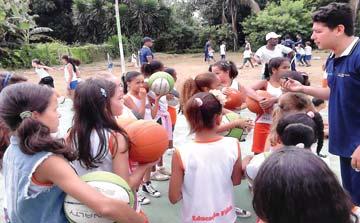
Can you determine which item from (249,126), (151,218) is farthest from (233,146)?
(151,218)

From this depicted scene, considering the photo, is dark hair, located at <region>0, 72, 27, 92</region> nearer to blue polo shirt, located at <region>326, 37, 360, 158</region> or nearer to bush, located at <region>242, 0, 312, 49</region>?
blue polo shirt, located at <region>326, 37, 360, 158</region>

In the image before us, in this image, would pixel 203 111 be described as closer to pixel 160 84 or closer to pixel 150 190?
pixel 160 84

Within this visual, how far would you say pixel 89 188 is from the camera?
1.79m

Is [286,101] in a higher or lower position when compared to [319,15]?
lower

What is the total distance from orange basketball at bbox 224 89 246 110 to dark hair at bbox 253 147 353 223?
9.37ft

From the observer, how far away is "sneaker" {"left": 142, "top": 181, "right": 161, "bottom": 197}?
432 centimetres

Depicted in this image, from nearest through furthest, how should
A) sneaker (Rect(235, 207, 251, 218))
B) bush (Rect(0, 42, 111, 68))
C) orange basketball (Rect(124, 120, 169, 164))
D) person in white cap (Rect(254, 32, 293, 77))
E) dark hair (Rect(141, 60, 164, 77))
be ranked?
orange basketball (Rect(124, 120, 169, 164))
sneaker (Rect(235, 207, 251, 218))
dark hair (Rect(141, 60, 164, 77))
person in white cap (Rect(254, 32, 293, 77))
bush (Rect(0, 42, 111, 68))

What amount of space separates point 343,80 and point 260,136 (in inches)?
62.1

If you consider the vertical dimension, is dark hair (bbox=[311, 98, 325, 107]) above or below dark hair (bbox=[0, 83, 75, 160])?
below

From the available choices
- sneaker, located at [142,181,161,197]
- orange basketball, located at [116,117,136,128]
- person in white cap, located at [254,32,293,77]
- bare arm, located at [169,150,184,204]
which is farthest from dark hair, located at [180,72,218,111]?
person in white cap, located at [254,32,293,77]

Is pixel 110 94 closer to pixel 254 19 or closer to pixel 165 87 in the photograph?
pixel 165 87

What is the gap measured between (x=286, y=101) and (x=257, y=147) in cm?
112

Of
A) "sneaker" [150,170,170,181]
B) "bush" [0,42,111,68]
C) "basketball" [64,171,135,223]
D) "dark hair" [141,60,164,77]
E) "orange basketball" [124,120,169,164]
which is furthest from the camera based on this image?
"bush" [0,42,111,68]

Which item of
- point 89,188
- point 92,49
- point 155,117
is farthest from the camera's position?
point 92,49
